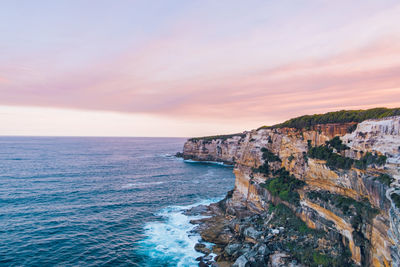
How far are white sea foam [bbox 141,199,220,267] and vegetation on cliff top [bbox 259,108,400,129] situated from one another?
28.8 meters

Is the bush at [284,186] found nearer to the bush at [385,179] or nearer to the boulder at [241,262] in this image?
the boulder at [241,262]

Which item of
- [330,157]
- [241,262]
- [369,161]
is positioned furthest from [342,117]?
[241,262]

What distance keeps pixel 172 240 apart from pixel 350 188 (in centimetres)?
3025

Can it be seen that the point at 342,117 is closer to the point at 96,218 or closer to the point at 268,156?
the point at 268,156

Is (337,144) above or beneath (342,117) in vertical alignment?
beneath

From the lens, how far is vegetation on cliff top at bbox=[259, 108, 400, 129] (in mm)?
26003

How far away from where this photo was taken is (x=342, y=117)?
3139cm

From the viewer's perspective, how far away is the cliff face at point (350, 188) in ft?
68.2

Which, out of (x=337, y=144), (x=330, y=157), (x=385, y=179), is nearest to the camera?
(x=385, y=179)

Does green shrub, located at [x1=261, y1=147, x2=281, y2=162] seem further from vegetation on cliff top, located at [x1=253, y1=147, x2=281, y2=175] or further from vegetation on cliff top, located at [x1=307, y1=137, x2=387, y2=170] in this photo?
vegetation on cliff top, located at [x1=307, y1=137, x2=387, y2=170]

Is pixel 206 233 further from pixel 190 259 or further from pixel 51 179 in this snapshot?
pixel 51 179

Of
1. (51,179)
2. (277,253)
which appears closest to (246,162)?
(277,253)

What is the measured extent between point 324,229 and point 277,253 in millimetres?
7395

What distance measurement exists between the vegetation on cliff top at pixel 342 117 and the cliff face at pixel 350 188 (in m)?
1.02
